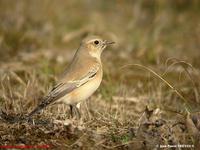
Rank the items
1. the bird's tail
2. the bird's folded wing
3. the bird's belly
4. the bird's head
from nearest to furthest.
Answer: the bird's tail < the bird's folded wing < the bird's belly < the bird's head


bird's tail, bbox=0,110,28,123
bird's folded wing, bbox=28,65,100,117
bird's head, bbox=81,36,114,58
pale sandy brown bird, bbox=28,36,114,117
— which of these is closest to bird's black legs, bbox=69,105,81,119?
pale sandy brown bird, bbox=28,36,114,117

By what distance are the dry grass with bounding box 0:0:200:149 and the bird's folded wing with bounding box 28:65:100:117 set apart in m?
0.23

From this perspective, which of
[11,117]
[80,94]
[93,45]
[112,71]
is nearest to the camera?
[11,117]

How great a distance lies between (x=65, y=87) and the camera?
827cm

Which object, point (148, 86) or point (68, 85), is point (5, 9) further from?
point (68, 85)

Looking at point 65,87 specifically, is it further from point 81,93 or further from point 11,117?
point 11,117

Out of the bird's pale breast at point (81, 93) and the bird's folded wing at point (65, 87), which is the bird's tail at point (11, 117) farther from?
the bird's pale breast at point (81, 93)

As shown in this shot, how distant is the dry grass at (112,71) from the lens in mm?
6996

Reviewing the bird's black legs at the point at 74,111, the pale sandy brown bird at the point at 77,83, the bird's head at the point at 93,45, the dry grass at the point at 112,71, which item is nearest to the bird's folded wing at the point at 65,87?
the pale sandy brown bird at the point at 77,83

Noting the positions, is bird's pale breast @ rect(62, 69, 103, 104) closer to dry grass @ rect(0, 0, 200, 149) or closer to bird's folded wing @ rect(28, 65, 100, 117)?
bird's folded wing @ rect(28, 65, 100, 117)

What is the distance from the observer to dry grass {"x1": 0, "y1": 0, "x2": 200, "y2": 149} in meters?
7.00

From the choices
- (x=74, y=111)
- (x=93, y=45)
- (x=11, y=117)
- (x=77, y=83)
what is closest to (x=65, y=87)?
(x=77, y=83)

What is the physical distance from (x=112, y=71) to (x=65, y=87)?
3905 millimetres

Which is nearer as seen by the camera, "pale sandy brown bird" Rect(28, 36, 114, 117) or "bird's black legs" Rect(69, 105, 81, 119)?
"pale sandy brown bird" Rect(28, 36, 114, 117)
